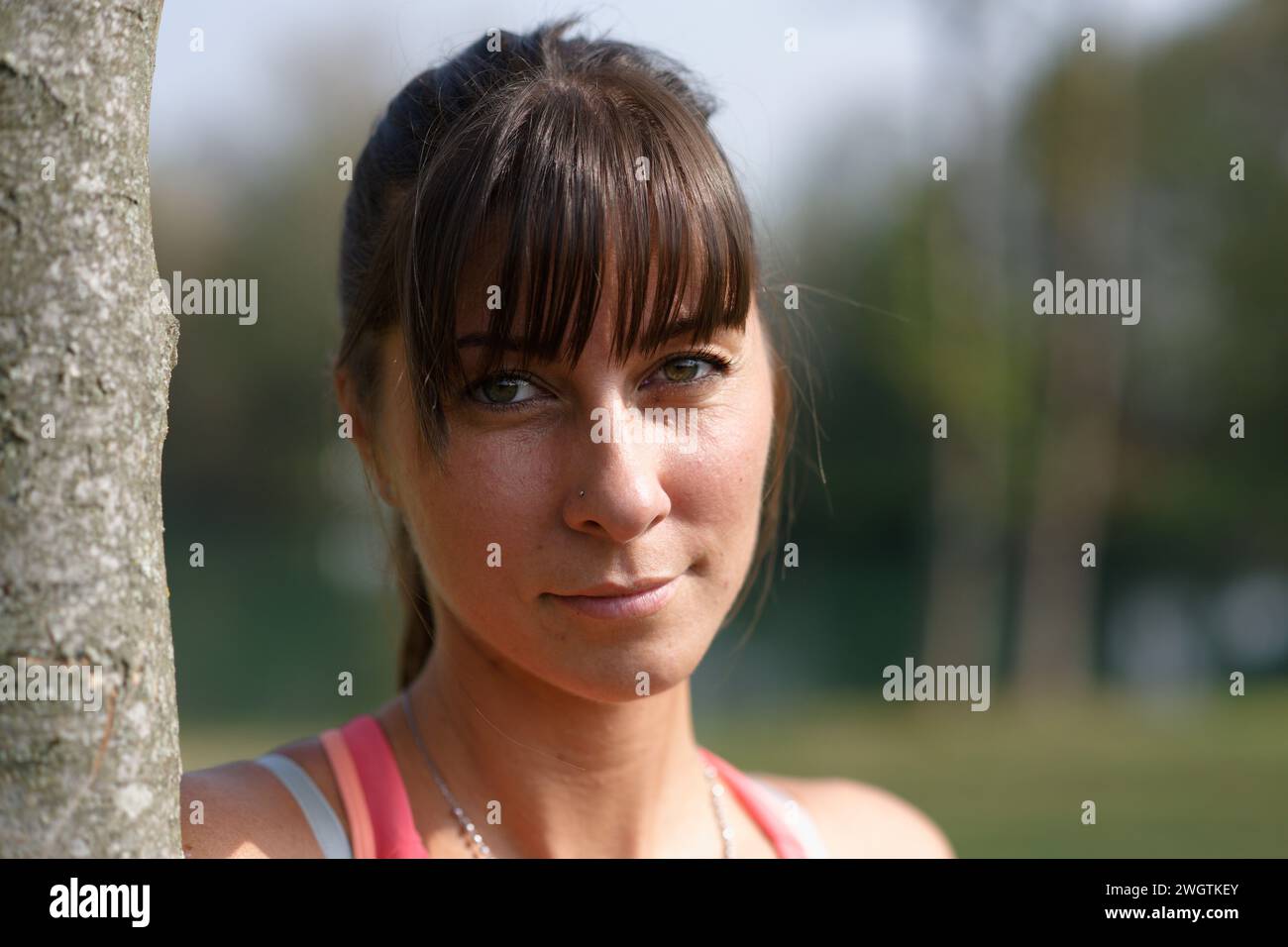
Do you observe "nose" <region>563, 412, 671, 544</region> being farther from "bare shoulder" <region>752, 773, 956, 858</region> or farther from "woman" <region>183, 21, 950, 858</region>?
"bare shoulder" <region>752, 773, 956, 858</region>

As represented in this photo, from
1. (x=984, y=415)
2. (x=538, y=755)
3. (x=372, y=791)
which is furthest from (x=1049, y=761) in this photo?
(x=372, y=791)

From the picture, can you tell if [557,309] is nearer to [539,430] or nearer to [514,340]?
[514,340]

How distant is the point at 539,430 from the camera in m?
1.91

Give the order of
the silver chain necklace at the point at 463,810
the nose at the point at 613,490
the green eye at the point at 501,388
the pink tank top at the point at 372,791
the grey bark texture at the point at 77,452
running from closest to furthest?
the grey bark texture at the point at 77,452 < the nose at the point at 613,490 < the green eye at the point at 501,388 < the pink tank top at the point at 372,791 < the silver chain necklace at the point at 463,810

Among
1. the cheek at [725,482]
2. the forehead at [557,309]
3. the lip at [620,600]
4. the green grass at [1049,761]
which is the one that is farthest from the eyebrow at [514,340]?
the green grass at [1049,761]

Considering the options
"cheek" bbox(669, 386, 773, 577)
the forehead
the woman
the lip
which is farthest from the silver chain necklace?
the forehead

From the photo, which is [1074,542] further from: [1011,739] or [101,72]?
[101,72]

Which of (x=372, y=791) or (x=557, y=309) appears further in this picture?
(x=372, y=791)

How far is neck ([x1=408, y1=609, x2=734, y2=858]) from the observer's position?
2221 mm

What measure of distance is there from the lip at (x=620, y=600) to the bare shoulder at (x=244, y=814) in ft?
1.78

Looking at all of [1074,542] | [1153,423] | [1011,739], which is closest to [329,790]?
[1011,739]

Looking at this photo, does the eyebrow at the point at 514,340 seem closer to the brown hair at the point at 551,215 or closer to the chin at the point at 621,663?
the brown hair at the point at 551,215

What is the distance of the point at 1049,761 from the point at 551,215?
38.6 feet

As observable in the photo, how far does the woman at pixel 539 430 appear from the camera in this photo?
188 cm
